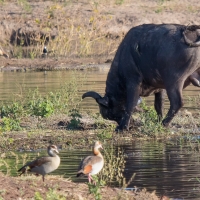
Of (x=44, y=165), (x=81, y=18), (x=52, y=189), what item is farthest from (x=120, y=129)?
(x=81, y=18)

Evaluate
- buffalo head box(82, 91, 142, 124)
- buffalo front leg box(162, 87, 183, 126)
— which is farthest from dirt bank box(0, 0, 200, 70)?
buffalo front leg box(162, 87, 183, 126)

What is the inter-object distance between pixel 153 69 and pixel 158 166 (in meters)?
3.45

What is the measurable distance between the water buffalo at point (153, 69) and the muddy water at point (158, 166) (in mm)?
1290

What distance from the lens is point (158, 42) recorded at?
13773 mm

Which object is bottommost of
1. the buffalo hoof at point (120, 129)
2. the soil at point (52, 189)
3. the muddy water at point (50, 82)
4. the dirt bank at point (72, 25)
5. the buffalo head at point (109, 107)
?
the dirt bank at point (72, 25)

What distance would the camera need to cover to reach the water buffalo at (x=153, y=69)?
1342 centimetres

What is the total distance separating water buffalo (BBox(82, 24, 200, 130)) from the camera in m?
13.4

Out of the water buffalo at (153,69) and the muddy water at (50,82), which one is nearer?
the water buffalo at (153,69)

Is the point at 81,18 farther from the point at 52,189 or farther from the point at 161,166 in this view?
the point at 52,189

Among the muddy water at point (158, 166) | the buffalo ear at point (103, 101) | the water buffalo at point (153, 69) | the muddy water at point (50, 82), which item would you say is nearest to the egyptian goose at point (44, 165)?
the muddy water at point (158, 166)

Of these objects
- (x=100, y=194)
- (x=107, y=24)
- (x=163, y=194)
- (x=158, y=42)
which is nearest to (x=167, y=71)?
(x=158, y=42)

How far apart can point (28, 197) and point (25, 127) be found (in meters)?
6.24

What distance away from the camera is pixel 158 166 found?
1073 cm

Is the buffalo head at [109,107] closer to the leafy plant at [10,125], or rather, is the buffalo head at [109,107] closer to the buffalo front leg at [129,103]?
the buffalo front leg at [129,103]
